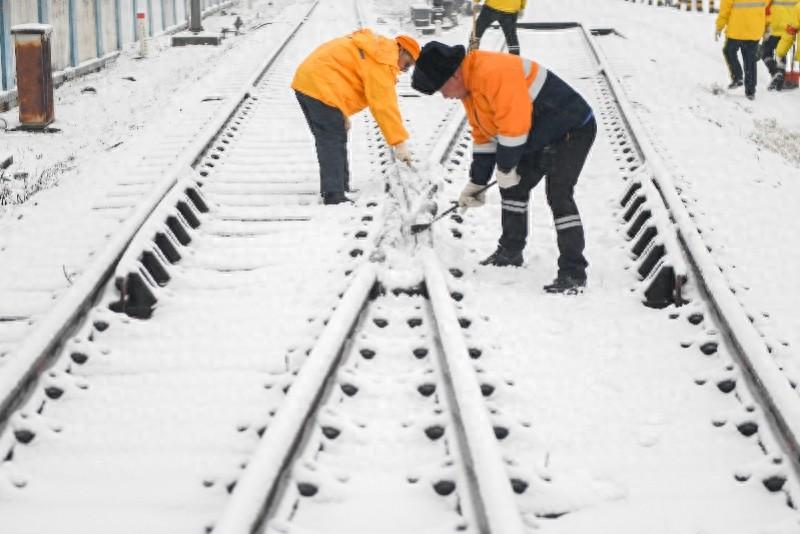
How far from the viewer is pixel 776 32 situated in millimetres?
14570

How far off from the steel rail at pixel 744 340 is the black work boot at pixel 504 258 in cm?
96

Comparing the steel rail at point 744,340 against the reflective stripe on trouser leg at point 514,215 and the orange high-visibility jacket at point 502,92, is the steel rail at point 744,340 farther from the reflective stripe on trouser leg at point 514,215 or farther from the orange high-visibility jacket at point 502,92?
the orange high-visibility jacket at point 502,92

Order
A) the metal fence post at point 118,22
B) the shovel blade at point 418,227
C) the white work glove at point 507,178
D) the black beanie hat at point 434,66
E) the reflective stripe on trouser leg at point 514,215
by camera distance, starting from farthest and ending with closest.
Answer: the metal fence post at point 118,22 → the reflective stripe on trouser leg at point 514,215 → the shovel blade at point 418,227 → the white work glove at point 507,178 → the black beanie hat at point 434,66

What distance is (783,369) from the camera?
4.40 metres

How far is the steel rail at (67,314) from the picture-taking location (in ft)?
13.0

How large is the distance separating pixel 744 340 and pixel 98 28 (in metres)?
15.2

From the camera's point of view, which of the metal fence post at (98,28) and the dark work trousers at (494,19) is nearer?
the dark work trousers at (494,19)

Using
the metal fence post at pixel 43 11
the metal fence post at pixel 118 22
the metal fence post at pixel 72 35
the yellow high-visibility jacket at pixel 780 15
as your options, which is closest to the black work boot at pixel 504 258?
the yellow high-visibility jacket at pixel 780 15

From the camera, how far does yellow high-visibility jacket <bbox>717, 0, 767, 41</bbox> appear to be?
519 inches

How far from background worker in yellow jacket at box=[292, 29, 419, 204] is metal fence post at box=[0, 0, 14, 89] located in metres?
7.19

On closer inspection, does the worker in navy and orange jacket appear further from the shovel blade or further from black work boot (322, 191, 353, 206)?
black work boot (322, 191, 353, 206)

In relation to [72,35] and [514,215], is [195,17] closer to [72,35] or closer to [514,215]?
[72,35]

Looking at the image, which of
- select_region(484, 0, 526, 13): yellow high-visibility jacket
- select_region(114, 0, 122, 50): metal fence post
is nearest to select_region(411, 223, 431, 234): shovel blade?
select_region(484, 0, 526, 13): yellow high-visibility jacket

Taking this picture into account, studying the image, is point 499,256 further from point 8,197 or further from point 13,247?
point 8,197
